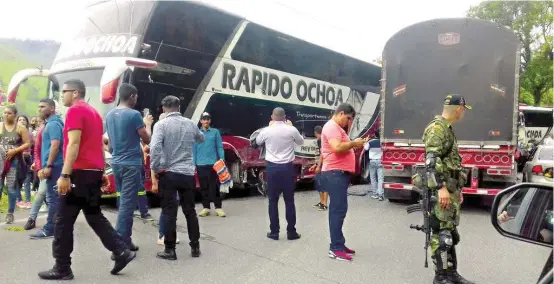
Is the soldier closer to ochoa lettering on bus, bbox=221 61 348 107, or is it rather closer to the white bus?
the white bus

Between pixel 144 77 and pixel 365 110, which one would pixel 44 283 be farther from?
pixel 365 110

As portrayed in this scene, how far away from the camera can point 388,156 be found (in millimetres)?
9086

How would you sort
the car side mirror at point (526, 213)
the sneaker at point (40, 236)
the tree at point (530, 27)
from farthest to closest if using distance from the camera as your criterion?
the tree at point (530, 27) → the sneaker at point (40, 236) → the car side mirror at point (526, 213)

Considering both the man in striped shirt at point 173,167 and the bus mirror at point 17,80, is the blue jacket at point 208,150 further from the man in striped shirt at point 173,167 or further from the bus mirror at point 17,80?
the bus mirror at point 17,80

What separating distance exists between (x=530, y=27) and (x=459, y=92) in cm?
2552

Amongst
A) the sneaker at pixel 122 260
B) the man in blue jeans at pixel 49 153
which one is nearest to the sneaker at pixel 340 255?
the sneaker at pixel 122 260

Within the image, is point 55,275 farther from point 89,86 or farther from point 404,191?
point 404,191

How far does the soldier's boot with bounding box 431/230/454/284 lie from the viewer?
14.1 ft

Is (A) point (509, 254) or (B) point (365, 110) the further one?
(B) point (365, 110)

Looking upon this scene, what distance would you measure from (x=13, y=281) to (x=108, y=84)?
378 centimetres

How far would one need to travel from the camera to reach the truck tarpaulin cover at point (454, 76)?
27.2ft

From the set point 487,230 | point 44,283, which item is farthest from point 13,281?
point 487,230

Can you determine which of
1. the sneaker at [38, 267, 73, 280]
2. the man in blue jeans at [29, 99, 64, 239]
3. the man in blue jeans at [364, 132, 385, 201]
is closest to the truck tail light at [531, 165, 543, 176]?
the man in blue jeans at [364, 132, 385, 201]

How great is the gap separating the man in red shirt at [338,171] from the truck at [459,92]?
3210 millimetres
